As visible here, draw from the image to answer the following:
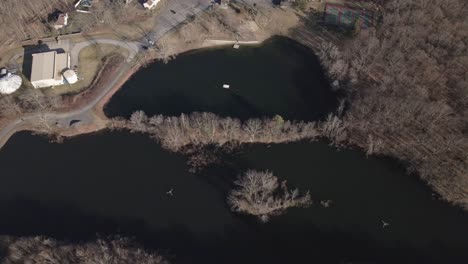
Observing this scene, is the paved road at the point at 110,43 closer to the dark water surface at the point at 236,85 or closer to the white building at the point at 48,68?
the white building at the point at 48,68

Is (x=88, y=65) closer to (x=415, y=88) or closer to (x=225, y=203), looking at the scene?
(x=225, y=203)

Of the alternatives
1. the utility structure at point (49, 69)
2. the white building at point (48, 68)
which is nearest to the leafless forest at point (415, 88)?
the utility structure at point (49, 69)

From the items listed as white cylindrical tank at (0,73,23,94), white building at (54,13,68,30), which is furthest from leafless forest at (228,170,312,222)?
white building at (54,13,68,30)

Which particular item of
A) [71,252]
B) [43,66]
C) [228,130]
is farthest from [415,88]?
[43,66]

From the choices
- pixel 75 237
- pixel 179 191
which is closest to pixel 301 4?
pixel 179 191

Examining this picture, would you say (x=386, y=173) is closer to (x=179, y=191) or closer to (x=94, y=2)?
(x=179, y=191)

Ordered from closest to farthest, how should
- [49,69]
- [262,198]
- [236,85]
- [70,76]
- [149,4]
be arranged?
[262,198], [70,76], [49,69], [236,85], [149,4]

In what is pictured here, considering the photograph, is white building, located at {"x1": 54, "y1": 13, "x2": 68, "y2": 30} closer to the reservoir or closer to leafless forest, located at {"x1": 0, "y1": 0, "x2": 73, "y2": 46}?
leafless forest, located at {"x1": 0, "y1": 0, "x2": 73, "y2": 46}
